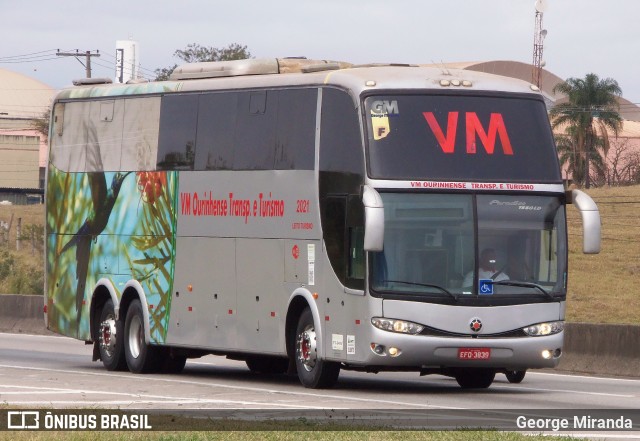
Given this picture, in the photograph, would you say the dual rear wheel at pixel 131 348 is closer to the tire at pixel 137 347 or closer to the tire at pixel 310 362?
the tire at pixel 137 347

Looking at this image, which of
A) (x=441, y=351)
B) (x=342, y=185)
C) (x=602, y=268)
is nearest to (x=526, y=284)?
(x=441, y=351)

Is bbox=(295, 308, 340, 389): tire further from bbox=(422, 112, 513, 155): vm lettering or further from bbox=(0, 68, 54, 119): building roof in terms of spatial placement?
bbox=(0, 68, 54, 119): building roof

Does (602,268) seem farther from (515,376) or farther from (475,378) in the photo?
(475,378)

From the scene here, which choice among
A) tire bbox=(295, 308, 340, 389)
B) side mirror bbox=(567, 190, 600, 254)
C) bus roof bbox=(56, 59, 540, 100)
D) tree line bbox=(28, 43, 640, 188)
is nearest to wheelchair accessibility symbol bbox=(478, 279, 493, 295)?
side mirror bbox=(567, 190, 600, 254)

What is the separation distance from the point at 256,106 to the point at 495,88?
10.7ft

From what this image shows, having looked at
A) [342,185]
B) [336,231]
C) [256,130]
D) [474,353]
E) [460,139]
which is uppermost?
[256,130]

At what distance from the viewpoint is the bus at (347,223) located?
1769 cm

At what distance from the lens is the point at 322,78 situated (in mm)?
18953

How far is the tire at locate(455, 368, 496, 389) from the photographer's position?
19497 millimetres

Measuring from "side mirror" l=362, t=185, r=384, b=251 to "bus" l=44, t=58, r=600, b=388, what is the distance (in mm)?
16

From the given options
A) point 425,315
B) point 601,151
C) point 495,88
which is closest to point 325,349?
point 425,315

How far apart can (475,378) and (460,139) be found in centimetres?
329

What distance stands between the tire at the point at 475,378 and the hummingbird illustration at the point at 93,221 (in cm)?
624

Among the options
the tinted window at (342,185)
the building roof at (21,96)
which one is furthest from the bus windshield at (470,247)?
the building roof at (21,96)
